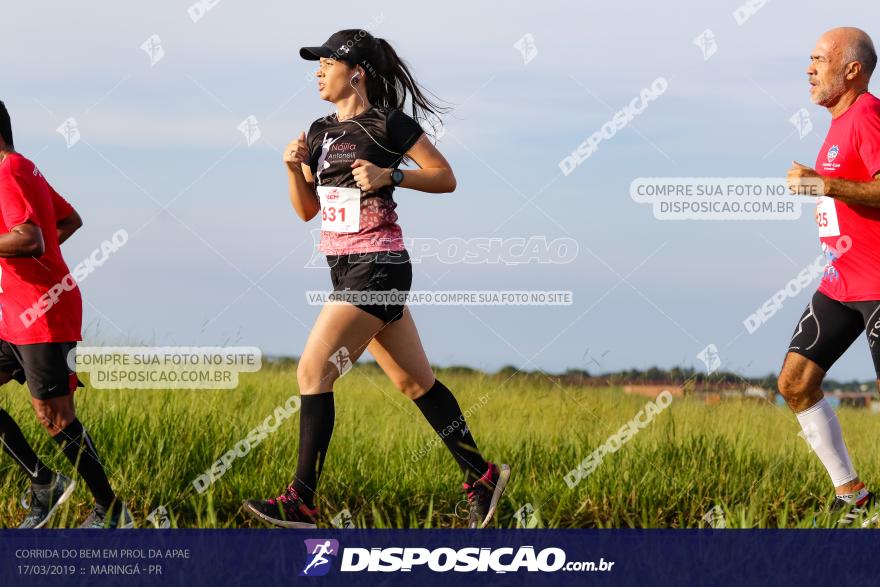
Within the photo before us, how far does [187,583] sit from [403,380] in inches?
56.7

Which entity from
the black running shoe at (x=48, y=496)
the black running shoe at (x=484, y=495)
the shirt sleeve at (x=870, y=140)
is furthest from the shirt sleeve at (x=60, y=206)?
the shirt sleeve at (x=870, y=140)

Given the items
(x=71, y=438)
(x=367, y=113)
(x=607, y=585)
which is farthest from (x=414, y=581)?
(x=367, y=113)

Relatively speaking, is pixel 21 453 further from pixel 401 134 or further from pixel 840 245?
pixel 840 245

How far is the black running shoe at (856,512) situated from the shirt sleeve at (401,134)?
9.17 ft

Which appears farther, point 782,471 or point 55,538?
point 782,471

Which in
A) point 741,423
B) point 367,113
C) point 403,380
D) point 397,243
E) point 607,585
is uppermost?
point 367,113

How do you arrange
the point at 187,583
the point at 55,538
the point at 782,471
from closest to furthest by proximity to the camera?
the point at 187,583, the point at 55,538, the point at 782,471

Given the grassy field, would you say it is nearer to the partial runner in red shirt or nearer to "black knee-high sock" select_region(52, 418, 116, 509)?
"black knee-high sock" select_region(52, 418, 116, 509)

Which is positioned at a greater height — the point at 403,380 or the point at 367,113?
the point at 367,113

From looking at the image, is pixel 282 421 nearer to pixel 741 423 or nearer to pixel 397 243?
pixel 397 243

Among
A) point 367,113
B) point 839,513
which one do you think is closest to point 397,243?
point 367,113

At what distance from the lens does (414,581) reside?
4.47 meters

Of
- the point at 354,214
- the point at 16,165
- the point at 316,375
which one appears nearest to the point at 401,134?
the point at 354,214

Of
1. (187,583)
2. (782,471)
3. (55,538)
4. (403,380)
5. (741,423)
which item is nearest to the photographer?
(187,583)
